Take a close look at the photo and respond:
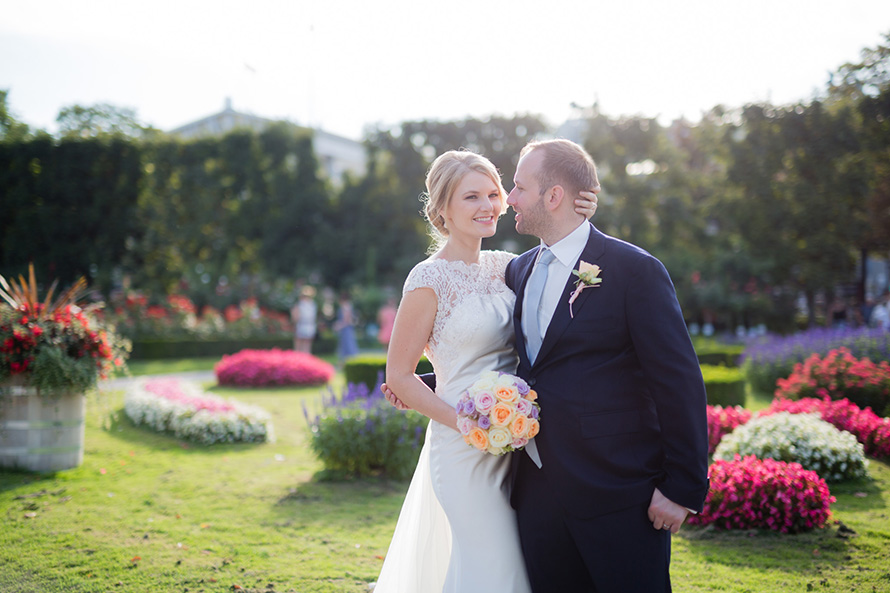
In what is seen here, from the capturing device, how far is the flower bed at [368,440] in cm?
649

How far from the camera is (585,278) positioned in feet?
8.34

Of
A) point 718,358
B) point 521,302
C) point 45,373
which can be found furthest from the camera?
point 718,358

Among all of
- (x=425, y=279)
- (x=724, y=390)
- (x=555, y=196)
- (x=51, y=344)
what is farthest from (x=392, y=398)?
(x=724, y=390)

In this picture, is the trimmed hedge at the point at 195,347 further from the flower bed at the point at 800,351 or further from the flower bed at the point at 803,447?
the flower bed at the point at 803,447

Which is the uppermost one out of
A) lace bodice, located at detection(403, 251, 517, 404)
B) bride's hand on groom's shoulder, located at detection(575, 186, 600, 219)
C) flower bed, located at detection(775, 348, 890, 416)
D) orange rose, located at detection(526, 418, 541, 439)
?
bride's hand on groom's shoulder, located at detection(575, 186, 600, 219)

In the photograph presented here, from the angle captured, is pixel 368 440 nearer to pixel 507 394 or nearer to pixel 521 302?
pixel 521 302

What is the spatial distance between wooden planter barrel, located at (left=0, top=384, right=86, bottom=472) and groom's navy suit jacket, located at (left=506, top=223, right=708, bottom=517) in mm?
5922

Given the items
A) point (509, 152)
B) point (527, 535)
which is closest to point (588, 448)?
point (527, 535)

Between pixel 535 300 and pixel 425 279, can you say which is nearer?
pixel 535 300

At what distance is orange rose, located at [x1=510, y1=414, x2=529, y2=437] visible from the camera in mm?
2467

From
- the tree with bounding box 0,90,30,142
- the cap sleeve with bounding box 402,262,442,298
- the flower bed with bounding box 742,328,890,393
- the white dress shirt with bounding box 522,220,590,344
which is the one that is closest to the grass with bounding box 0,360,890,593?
the cap sleeve with bounding box 402,262,442,298

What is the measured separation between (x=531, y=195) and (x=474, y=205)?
356 millimetres

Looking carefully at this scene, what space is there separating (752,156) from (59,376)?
2147 centimetres

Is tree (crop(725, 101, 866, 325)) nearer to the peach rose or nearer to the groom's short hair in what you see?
the groom's short hair
